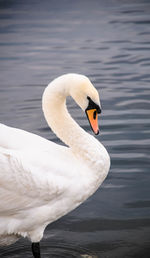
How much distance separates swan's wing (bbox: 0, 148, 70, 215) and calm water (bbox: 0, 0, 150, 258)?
0.80 m

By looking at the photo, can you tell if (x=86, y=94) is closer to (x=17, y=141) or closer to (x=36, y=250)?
(x=17, y=141)

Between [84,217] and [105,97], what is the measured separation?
386 centimetres

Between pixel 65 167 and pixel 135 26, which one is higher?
pixel 65 167

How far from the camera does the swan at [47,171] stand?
14.6 feet

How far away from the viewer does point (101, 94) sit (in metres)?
9.43

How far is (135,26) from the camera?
16.1m

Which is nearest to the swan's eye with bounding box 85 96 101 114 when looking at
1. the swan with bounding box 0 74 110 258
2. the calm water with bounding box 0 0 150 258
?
the swan with bounding box 0 74 110 258

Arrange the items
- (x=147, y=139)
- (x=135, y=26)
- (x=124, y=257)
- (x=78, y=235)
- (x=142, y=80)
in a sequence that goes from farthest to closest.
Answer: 1. (x=135, y=26)
2. (x=142, y=80)
3. (x=147, y=139)
4. (x=78, y=235)
5. (x=124, y=257)

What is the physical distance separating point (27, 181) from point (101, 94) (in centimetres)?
512

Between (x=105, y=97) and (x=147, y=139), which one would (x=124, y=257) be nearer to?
(x=147, y=139)

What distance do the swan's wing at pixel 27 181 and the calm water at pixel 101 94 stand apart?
2.61 feet

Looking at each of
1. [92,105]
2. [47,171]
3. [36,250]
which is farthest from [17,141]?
[36,250]

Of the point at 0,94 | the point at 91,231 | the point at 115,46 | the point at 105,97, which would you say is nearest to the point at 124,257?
the point at 91,231

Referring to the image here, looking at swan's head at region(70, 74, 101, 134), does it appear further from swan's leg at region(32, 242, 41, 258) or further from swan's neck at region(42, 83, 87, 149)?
swan's leg at region(32, 242, 41, 258)
